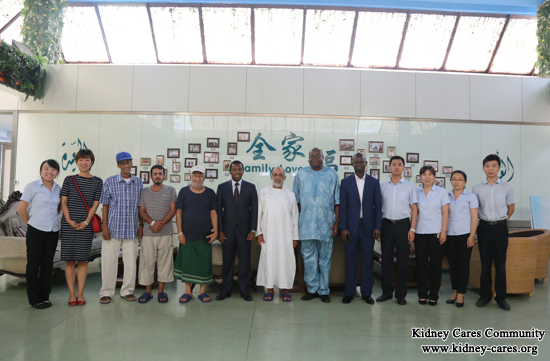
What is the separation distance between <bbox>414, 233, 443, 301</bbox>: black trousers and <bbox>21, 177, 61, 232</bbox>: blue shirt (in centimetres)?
411

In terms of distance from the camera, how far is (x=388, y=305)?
→ 12.0 feet

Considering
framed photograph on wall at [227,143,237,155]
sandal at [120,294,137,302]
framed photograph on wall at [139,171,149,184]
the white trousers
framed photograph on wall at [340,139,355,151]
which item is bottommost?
sandal at [120,294,137,302]

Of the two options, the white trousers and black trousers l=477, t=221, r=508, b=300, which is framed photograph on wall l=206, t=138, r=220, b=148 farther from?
black trousers l=477, t=221, r=508, b=300

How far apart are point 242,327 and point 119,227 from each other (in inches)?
70.7

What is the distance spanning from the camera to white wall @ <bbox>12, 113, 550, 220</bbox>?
6715mm

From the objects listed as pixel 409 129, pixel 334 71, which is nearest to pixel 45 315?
pixel 334 71

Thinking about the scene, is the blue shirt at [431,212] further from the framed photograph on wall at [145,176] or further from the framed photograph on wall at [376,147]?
the framed photograph on wall at [145,176]

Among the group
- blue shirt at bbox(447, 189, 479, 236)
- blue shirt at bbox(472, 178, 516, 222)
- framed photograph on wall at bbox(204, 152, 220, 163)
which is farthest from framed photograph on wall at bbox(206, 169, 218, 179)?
blue shirt at bbox(472, 178, 516, 222)

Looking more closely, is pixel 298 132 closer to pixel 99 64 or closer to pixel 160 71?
pixel 160 71

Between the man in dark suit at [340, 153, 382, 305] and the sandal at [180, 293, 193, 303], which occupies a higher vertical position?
the man in dark suit at [340, 153, 382, 305]

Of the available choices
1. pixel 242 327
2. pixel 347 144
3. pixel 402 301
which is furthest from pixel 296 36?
pixel 242 327

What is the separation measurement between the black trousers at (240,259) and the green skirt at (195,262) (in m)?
0.23

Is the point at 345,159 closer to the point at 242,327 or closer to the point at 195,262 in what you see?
the point at 195,262

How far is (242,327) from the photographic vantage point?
9.59ft
